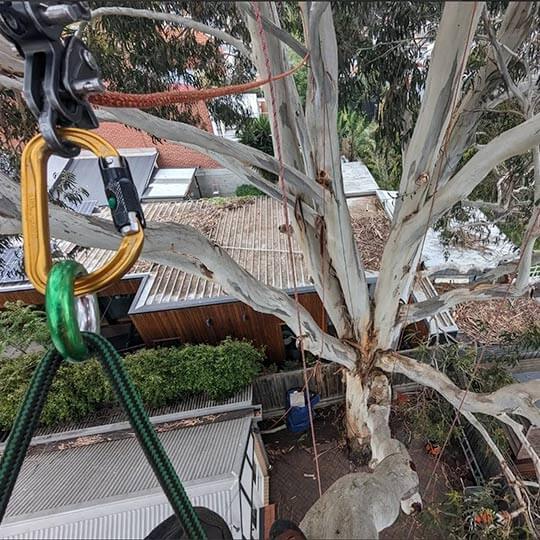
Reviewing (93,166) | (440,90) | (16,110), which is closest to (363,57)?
(440,90)

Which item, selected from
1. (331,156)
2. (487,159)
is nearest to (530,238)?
(487,159)

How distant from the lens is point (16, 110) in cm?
239

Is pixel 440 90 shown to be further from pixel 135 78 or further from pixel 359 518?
pixel 135 78

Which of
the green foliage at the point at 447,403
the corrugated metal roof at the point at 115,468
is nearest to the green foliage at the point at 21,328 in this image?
the corrugated metal roof at the point at 115,468

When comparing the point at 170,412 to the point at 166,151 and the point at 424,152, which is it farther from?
the point at 166,151

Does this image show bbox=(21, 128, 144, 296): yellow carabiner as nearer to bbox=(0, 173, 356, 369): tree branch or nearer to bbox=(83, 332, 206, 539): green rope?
bbox=(83, 332, 206, 539): green rope

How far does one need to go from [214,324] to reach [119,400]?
3475 mm

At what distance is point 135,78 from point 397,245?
2407 millimetres

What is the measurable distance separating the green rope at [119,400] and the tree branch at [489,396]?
2334 mm

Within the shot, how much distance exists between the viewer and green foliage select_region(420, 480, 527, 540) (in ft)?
8.56

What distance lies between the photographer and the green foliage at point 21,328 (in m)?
3.37

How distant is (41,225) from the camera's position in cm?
57

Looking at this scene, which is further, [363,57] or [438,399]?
[438,399]

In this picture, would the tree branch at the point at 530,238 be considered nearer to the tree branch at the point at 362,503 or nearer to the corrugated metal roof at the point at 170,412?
the tree branch at the point at 362,503
